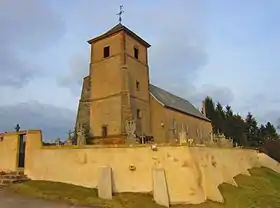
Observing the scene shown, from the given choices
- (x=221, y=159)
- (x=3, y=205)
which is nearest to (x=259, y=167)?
(x=221, y=159)

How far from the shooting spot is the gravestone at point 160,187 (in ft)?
50.1

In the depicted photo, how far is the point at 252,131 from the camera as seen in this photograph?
235 feet

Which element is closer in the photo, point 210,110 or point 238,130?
point 238,130

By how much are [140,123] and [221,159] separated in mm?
10013

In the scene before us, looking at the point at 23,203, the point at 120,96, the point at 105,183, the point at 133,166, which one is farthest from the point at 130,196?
the point at 120,96

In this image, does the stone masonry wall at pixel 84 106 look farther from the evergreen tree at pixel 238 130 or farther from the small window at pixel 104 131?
the evergreen tree at pixel 238 130

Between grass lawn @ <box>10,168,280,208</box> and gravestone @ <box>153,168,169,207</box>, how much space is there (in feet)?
1.43

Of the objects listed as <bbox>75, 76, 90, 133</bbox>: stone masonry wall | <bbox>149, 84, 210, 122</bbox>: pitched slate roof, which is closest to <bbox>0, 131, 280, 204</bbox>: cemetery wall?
<bbox>75, 76, 90, 133</bbox>: stone masonry wall

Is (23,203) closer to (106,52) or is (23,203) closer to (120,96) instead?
(120,96)

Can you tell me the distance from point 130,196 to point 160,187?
167 cm

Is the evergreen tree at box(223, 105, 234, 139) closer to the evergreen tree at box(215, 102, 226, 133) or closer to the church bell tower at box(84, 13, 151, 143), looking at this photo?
the evergreen tree at box(215, 102, 226, 133)

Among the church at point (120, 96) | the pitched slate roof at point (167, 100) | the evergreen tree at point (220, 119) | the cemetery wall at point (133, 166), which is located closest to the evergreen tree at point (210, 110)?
the evergreen tree at point (220, 119)

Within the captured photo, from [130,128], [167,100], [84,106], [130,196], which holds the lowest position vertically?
[130,196]

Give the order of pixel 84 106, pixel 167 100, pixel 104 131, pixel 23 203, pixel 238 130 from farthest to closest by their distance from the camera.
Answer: pixel 238 130
pixel 167 100
pixel 84 106
pixel 104 131
pixel 23 203
